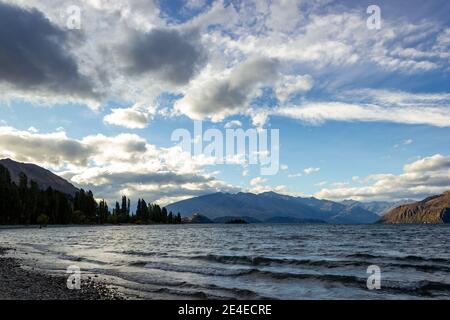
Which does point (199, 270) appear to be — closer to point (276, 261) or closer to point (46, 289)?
point (276, 261)

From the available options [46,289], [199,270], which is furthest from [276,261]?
[46,289]

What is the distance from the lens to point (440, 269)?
1641 inches

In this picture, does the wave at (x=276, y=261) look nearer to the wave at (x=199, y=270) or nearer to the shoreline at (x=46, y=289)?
the wave at (x=199, y=270)

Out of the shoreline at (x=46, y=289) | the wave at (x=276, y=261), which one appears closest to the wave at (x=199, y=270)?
the wave at (x=276, y=261)

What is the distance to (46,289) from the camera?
92.5 feet

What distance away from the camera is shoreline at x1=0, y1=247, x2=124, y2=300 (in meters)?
25.5

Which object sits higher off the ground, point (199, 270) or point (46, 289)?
point (46, 289)

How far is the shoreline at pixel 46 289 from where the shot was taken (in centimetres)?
2550
